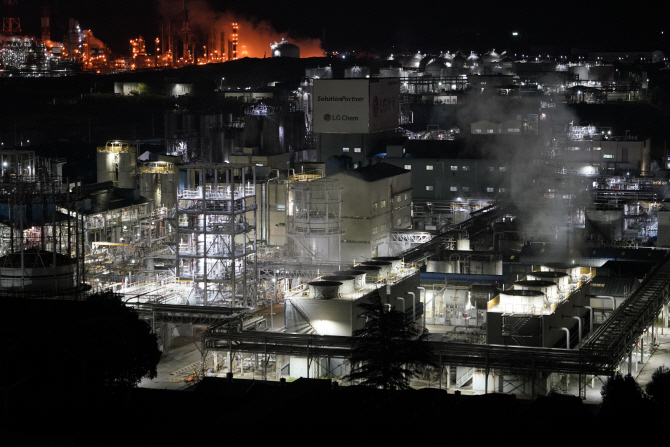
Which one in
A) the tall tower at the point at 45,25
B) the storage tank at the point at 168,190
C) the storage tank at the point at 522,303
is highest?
the tall tower at the point at 45,25

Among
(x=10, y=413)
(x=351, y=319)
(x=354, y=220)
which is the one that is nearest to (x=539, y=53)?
(x=354, y=220)

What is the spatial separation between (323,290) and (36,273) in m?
6.60

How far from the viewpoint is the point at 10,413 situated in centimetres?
1681

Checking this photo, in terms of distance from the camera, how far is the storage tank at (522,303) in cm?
2305

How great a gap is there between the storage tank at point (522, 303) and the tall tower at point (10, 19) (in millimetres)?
91088

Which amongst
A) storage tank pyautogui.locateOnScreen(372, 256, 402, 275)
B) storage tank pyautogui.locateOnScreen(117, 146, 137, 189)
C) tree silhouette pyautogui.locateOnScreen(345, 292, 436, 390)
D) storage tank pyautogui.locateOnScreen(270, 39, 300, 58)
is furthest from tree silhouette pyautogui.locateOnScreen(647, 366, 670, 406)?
storage tank pyautogui.locateOnScreen(270, 39, 300, 58)

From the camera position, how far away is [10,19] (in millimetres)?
104125

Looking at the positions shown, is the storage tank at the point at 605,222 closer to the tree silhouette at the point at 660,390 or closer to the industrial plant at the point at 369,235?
the industrial plant at the point at 369,235

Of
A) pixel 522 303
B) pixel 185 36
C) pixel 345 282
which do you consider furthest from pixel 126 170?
pixel 185 36

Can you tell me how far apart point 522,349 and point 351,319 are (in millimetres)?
4313

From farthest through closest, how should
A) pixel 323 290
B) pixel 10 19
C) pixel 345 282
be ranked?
pixel 10 19, pixel 345 282, pixel 323 290

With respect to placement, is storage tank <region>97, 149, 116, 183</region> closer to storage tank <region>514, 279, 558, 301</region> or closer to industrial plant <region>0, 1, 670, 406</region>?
industrial plant <region>0, 1, 670, 406</region>

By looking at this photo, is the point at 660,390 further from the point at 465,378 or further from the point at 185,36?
the point at 185,36

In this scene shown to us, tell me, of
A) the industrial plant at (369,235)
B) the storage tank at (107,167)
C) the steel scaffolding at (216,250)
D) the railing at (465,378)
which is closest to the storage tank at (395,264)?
the industrial plant at (369,235)
